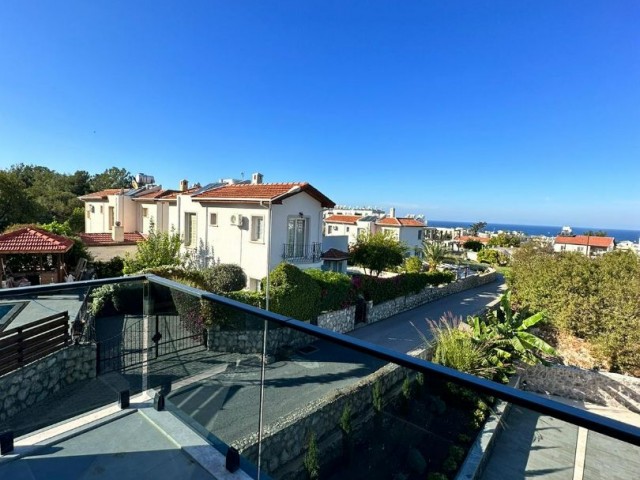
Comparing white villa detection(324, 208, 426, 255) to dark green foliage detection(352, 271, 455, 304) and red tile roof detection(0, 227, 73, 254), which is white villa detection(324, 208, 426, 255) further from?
red tile roof detection(0, 227, 73, 254)

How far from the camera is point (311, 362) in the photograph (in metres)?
1.91

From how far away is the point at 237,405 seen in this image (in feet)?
7.73

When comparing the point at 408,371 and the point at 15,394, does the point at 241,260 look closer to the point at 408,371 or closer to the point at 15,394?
the point at 15,394

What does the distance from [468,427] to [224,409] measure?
5.48ft

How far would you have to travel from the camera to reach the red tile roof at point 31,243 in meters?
11.9

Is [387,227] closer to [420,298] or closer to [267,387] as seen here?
[420,298]

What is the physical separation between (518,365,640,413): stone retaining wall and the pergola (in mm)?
16195

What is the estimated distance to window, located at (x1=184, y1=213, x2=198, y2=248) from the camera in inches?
762

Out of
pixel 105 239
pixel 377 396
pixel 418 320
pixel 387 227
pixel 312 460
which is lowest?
pixel 418 320

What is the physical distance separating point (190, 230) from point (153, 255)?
→ 440cm

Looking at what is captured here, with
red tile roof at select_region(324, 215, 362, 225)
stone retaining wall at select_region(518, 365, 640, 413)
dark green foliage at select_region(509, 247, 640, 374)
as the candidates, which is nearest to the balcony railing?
dark green foliage at select_region(509, 247, 640, 374)

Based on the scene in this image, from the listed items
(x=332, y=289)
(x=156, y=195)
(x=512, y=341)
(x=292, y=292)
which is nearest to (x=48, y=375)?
(x=292, y=292)

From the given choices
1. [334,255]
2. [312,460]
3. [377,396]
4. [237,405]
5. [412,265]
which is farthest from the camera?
[412,265]

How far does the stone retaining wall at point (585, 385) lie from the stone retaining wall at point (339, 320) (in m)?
6.68
